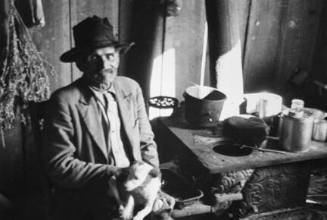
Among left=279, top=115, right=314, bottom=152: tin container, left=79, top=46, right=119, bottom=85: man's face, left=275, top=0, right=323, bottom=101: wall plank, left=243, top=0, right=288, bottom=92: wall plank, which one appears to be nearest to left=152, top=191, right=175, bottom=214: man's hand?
left=79, top=46, right=119, bottom=85: man's face

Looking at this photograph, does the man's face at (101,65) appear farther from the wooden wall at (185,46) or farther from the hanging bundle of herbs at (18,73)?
the wooden wall at (185,46)

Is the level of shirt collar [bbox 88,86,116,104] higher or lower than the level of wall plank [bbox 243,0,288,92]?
lower

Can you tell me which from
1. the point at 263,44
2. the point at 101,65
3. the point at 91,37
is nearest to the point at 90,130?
the point at 101,65

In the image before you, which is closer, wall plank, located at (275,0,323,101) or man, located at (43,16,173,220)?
man, located at (43,16,173,220)

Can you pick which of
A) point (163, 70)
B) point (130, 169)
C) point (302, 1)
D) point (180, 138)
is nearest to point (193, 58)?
point (163, 70)

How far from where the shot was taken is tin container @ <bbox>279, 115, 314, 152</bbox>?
3.22m

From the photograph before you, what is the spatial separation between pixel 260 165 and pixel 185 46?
4.53 ft

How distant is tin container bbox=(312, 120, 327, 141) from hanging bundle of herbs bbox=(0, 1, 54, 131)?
2.11 meters

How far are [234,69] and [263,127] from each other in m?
0.69

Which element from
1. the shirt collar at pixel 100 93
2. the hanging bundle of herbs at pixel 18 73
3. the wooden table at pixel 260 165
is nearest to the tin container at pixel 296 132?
the wooden table at pixel 260 165

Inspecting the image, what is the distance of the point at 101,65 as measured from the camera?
2.73 metres

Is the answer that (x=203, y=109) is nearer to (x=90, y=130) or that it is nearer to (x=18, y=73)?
(x=90, y=130)

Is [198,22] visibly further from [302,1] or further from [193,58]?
[302,1]

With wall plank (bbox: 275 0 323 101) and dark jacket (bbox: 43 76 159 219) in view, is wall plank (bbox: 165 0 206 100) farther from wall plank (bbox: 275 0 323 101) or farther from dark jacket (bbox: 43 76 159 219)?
dark jacket (bbox: 43 76 159 219)
